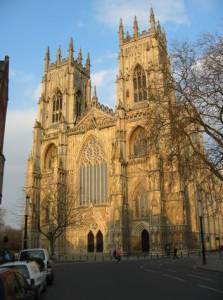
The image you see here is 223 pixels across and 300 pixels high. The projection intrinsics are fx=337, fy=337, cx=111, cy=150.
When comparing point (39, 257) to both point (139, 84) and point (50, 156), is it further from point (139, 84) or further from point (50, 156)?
point (139, 84)

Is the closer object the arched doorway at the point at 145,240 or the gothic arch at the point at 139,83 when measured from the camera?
the arched doorway at the point at 145,240

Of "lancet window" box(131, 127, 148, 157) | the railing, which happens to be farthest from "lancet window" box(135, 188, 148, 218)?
"lancet window" box(131, 127, 148, 157)

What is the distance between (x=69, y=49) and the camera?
56.2 meters

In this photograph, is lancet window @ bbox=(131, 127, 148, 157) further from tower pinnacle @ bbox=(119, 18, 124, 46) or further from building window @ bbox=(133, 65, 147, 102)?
tower pinnacle @ bbox=(119, 18, 124, 46)

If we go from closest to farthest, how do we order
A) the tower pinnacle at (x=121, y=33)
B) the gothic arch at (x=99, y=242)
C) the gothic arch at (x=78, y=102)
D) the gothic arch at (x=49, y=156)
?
the gothic arch at (x=99, y=242) < the gothic arch at (x=49, y=156) < the tower pinnacle at (x=121, y=33) < the gothic arch at (x=78, y=102)

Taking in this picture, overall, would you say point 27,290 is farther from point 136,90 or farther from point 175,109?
point 136,90

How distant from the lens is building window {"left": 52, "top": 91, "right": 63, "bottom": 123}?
2121 inches

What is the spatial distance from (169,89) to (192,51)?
2733 millimetres

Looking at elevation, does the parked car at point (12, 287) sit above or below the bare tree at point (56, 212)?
below

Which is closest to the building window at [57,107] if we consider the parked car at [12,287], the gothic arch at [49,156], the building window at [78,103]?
the building window at [78,103]

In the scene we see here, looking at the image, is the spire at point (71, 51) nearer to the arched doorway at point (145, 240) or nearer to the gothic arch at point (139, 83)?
the gothic arch at point (139, 83)

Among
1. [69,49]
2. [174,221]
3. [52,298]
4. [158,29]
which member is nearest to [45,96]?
[69,49]

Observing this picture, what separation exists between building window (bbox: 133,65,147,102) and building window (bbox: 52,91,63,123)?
12876mm

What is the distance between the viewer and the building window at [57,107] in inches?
2121
